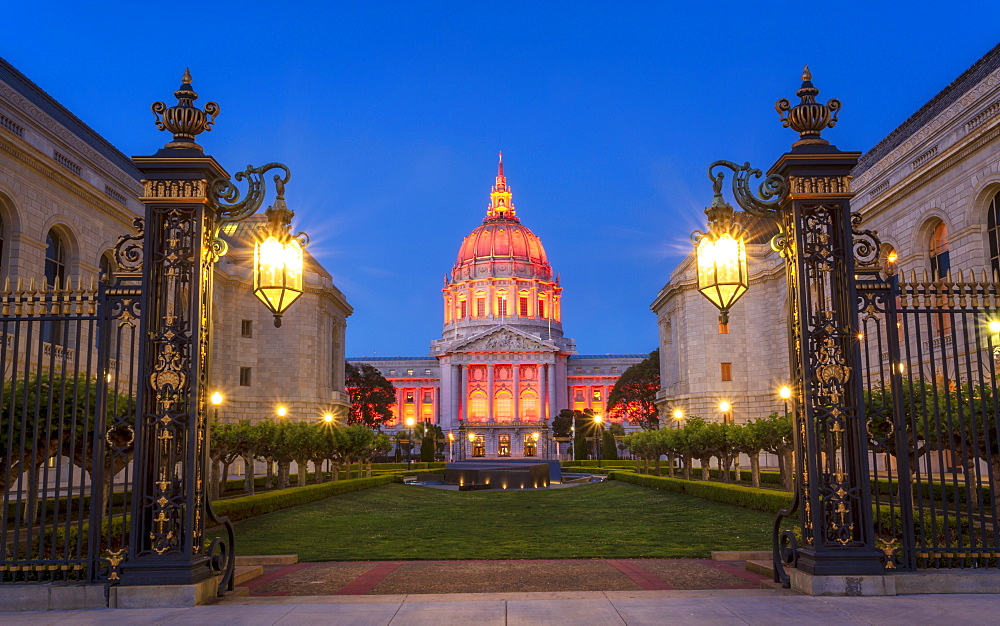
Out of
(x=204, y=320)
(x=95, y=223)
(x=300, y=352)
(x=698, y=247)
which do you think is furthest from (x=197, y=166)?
(x=300, y=352)

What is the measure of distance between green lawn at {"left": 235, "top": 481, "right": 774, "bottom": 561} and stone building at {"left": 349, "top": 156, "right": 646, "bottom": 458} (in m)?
84.5

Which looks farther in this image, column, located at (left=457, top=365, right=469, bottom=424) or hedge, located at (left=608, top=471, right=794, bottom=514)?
column, located at (left=457, top=365, right=469, bottom=424)

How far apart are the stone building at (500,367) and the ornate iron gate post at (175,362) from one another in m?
103

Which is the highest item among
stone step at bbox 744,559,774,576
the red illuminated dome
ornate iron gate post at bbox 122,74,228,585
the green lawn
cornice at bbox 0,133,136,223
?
the red illuminated dome

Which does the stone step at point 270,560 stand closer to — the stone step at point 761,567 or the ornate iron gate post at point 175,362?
the ornate iron gate post at point 175,362

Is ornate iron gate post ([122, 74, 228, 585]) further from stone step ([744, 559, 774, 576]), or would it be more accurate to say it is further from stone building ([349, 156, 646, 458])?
stone building ([349, 156, 646, 458])

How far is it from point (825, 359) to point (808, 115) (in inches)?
121

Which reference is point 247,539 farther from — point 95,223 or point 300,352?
point 300,352

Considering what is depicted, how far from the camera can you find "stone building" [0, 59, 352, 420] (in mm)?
27281

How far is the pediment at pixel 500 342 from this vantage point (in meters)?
118

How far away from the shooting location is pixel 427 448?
2825 inches

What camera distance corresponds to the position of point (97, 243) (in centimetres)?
3269

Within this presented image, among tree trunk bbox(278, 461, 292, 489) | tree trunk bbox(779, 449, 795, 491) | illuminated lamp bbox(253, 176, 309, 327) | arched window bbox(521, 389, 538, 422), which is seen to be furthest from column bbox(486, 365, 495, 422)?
illuminated lamp bbox(253, 176, 309, 327)

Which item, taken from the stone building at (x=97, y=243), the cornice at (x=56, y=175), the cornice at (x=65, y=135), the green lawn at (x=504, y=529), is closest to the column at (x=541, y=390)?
the stone building at (x=97, y=243)
